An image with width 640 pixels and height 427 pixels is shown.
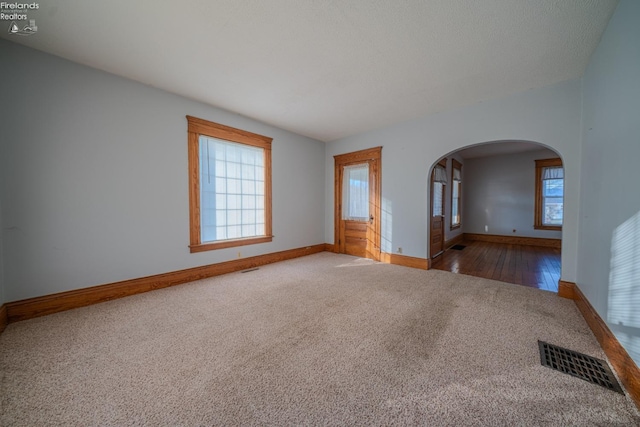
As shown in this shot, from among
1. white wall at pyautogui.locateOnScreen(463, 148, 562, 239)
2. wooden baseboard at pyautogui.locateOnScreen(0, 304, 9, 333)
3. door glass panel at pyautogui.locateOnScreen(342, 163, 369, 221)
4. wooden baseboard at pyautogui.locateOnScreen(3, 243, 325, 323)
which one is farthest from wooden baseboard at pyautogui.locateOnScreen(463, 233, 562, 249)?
wooden baseboard at pyautogui.locateOnScreen(0, 304, 9, 333)

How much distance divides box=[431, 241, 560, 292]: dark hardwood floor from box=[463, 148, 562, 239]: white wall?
764 millimetres

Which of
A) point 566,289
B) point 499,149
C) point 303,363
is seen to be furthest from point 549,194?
point 303,363

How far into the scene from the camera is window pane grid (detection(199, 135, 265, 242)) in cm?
374

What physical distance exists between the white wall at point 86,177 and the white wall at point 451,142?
130 inches

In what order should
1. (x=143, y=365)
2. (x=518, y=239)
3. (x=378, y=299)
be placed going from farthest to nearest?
(x=518, y=239), (x=378, y=299), (x=143, y=365)

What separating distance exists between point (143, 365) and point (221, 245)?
2309 mm

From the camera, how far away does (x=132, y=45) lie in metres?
2.30

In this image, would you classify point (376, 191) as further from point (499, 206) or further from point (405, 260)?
point (499, 206)

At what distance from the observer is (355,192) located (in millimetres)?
5258

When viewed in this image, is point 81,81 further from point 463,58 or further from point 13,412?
point 463,58

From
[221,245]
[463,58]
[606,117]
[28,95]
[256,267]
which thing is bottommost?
[256,267]

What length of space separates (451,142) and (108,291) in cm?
547

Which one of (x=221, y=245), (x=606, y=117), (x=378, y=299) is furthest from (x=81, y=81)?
(x=606, y=117)

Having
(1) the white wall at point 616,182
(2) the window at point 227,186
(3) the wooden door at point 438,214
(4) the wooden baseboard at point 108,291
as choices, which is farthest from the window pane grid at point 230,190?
(1) the white wall at point 616,182
